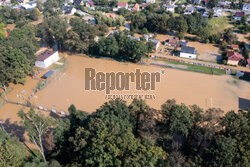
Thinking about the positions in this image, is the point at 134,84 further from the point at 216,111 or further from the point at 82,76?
the point at 216,111

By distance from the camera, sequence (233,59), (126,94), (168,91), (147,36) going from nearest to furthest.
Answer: (126,94) → (168,91) → (233,59) → (147,36)

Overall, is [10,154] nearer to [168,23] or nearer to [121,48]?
[121,48]

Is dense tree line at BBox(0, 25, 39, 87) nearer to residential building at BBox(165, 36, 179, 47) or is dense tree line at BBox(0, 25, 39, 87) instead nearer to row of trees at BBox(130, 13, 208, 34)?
row of trees at BBox(130, 13, 208, 34)

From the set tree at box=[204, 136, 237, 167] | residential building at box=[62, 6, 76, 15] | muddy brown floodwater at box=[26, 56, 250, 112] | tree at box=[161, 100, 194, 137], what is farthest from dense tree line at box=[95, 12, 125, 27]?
tree at box=[204, 136, 237, 167]

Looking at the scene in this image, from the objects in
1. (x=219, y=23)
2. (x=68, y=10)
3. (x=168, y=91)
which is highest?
(x=68, y=10)

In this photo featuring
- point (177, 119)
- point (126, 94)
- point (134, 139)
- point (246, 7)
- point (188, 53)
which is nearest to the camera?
point (134, 139)

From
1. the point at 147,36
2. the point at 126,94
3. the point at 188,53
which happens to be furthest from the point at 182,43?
the point at 126,94

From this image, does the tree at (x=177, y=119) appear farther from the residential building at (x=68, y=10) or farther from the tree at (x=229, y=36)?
the residential building at (x=68, y=10)

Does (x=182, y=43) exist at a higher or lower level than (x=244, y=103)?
higher
